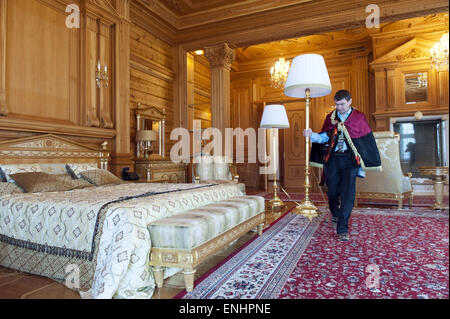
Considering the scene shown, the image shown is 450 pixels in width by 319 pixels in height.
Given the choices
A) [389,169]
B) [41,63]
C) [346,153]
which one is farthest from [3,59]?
[389,169]

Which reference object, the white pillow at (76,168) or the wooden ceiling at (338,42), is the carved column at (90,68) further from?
the wooden ceiling at (338,42)

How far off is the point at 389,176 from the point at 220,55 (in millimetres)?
4172

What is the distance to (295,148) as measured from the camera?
8.84 meters

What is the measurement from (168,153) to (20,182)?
3.76 metres

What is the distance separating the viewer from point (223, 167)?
5766 mm

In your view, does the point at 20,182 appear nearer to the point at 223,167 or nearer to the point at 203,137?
the point at 223,167

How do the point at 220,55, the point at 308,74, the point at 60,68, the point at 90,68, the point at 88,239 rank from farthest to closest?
1. the point at 220,55
2. the point at 90,68
3. the point at 60,68
4. the point at 308,74
5. the point at 88,239

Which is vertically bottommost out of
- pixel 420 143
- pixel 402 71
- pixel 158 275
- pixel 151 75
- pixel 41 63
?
pixel 158 275

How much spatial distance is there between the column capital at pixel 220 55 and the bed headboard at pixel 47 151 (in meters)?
3.30

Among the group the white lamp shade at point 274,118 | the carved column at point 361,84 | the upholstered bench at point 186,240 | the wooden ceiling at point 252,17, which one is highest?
the wooden ceiling at point 252,17

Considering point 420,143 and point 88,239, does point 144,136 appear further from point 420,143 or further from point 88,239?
point 420,143

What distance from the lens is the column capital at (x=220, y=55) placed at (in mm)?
6566

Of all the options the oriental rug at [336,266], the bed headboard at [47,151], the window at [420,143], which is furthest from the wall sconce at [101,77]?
the window at [420,143]
